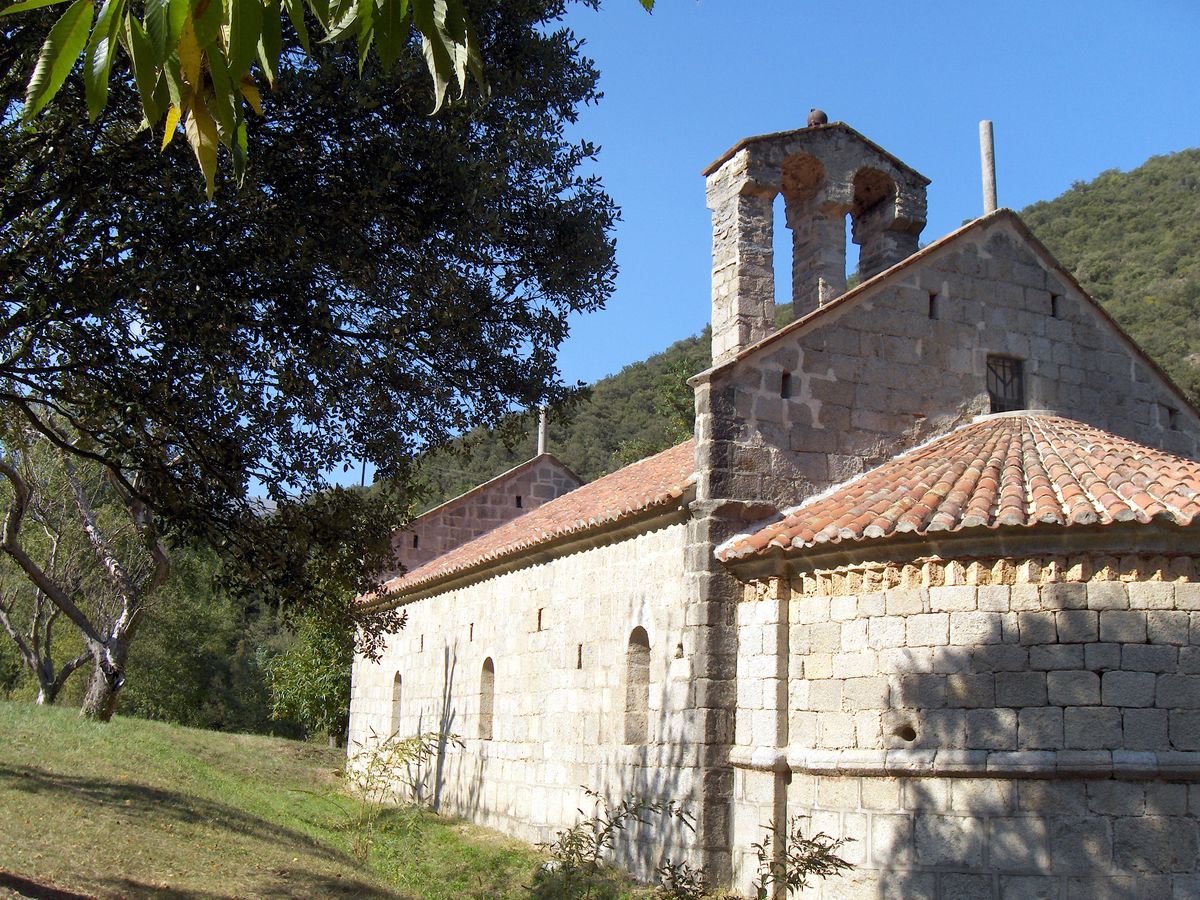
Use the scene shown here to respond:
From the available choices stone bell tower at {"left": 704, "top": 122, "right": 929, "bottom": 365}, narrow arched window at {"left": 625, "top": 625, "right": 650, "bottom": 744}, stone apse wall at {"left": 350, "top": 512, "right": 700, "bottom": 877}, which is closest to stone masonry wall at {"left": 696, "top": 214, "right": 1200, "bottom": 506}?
stone bell tower at {"left": 704, "top": 122, "right": 929, "bottom": 365}

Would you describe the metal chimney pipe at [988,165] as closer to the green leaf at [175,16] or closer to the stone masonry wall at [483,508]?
the green leaf at [175,16]

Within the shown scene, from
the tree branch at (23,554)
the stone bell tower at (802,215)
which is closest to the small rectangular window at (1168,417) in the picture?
the stone bell tower at (802,215)

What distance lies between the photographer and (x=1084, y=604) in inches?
316

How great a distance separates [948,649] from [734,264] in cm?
452

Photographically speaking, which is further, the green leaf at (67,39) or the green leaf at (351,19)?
the green leaf at (351,19)

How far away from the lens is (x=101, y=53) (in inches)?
111

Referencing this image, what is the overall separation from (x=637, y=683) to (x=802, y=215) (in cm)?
522

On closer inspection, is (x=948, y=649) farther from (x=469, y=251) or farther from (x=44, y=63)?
(x=44, y=63)

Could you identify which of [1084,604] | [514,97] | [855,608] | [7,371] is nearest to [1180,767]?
[1084,604]

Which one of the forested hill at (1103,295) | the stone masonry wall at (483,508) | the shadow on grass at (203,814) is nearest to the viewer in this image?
the shadow on grass at (203,814)

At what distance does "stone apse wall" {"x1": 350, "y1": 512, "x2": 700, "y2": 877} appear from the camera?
35.0 feet

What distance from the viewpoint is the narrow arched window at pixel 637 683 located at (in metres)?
11.4

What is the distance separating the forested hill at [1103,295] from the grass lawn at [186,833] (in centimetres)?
1649

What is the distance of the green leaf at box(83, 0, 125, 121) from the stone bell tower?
8.39 meters
